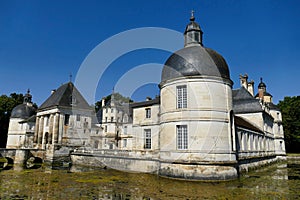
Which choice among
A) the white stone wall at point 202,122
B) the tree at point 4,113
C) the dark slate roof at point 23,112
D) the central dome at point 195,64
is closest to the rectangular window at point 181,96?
the white stone wall at point 202,122

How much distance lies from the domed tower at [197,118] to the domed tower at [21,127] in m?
30.9

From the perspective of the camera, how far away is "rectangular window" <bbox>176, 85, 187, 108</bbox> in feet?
42.1

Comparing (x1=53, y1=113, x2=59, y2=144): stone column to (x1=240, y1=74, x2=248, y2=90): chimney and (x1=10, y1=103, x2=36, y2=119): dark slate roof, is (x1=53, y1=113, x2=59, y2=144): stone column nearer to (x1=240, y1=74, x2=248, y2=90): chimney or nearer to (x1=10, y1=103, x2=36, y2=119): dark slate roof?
(x1=10, y1=103, x2=36, y2=119): dark slate roof

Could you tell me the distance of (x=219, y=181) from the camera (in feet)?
37.4

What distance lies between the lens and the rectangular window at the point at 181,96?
12.8 m

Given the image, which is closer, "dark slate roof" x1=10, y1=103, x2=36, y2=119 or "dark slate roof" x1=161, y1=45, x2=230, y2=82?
"dark slate roof" x1=161, y1=45, x2=230, y2=82

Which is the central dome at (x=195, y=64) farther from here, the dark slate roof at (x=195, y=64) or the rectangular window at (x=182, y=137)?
the rectangular window at (x=182, y=137)

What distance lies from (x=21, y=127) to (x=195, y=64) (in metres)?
35.4

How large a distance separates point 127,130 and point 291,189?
25593 mm

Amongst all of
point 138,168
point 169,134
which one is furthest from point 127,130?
point 169,134

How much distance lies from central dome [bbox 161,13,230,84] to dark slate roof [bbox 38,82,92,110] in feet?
59.3

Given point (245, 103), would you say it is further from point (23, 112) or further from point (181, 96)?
point (23, 112)

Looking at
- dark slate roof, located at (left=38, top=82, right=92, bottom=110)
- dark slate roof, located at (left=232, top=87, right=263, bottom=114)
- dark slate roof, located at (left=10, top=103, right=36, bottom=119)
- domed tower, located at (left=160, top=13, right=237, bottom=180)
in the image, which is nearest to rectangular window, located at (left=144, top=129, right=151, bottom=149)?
domed tower, located at (left=160, top=13, right=237, bottom=180)

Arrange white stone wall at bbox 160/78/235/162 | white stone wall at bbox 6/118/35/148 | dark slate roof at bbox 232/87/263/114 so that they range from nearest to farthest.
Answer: white stone wall at bbox 160/78/235/162 → dark slate roof at bbox 232/87/263/114 → white stone wall at bbox 6/118/35/148
